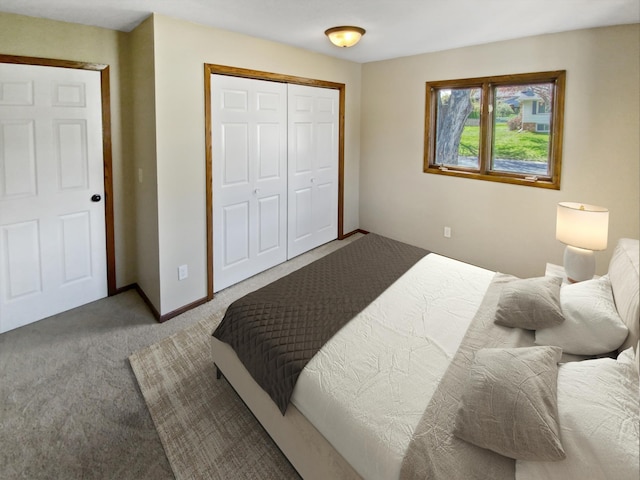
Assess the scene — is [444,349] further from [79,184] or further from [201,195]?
[79,184]

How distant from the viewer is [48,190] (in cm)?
278

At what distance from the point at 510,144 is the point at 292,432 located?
9.93ft

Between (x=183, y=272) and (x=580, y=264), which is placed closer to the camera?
(x=580, y=264)

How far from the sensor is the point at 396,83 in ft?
13.4

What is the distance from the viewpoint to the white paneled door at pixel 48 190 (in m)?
2.59

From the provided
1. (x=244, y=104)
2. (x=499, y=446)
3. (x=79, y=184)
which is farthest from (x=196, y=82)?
(x=499, y=446)

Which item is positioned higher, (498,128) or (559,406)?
(498,128)

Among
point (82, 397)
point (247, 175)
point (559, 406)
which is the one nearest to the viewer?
point (559, 406)

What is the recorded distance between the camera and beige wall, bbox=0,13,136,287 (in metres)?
2.53

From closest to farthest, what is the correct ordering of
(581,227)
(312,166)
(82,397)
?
(82,397), (581,227), (312,166)

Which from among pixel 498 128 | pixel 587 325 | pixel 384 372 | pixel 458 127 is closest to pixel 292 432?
pixel 384 372

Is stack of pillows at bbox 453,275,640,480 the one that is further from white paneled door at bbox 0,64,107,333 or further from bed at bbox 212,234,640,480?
white paneled door at bbox 0,64,107,333

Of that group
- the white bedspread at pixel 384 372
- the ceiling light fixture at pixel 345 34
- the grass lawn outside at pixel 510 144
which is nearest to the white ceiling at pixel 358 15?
the ceiling light fixture at pixel 345 34

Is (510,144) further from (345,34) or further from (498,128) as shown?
(345,34)
